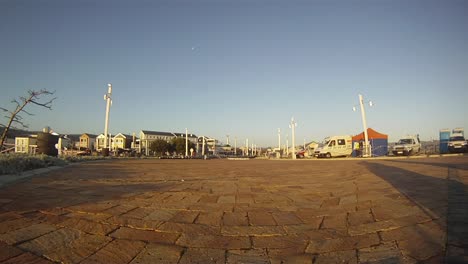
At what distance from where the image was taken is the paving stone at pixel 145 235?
Result: 2453 millimetres

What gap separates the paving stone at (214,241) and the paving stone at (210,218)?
0.39 meters

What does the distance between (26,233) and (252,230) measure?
6.78ft

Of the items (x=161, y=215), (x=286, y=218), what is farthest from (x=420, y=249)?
(x=161, y=215)

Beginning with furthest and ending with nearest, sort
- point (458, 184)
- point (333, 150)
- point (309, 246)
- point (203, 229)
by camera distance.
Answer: point (333, 150)
point (458, 184)
point (203, 229)
point (309, 246)

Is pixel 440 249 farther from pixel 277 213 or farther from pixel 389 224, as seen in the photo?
pixel 277 213

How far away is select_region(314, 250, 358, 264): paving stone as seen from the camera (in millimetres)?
2119

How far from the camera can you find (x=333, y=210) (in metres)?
3.45

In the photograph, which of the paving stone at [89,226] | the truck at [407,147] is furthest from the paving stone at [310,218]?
the truck at [407,147]

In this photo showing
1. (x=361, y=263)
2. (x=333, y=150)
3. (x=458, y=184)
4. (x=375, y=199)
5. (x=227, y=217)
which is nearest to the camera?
(x=361, y=263)

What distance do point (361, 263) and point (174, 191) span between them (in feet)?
11.4

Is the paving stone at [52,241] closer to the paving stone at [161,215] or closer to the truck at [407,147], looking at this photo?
the paving stone at [161,215]

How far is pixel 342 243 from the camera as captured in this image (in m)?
2.43

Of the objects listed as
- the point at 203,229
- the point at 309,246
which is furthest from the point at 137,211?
the point at 309,246

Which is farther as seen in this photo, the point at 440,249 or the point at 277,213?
the point at 277,213
